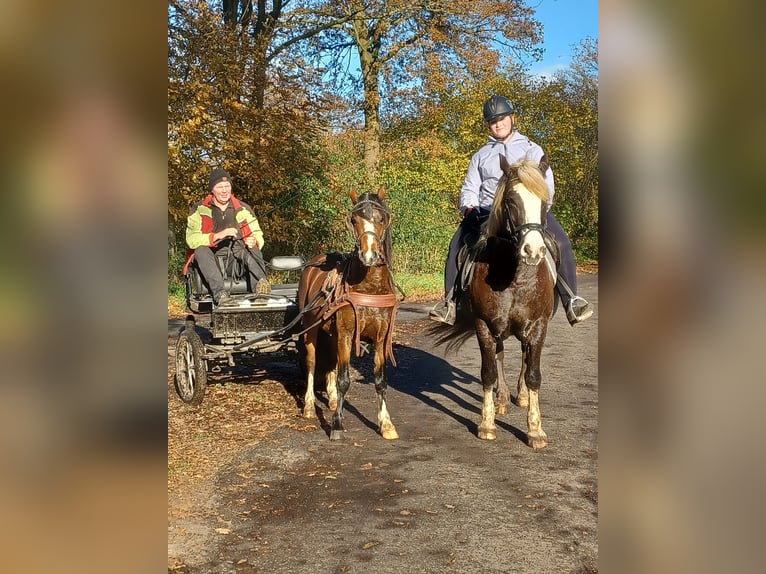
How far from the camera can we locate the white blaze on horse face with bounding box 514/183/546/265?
15.3 feet

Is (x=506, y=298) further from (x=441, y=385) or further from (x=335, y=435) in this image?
(x=441, y=385)

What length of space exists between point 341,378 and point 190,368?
208cm

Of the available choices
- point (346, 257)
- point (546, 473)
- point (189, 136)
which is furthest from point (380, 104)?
point (546, 473)

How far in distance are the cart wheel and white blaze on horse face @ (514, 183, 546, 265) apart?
380cm

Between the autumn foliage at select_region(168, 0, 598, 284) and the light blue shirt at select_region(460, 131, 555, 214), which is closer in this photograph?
the light blue shirt at select_region(460, 131, 555, 214)

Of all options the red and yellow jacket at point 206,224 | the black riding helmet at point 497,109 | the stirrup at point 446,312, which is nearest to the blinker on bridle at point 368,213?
the stirrup at point 446,312

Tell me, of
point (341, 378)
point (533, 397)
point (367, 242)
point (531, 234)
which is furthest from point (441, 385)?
point (531, 234)

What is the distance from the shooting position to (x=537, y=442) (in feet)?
19.1

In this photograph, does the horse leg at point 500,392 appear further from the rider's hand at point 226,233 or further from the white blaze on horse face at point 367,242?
the rider's hand at point 226,233

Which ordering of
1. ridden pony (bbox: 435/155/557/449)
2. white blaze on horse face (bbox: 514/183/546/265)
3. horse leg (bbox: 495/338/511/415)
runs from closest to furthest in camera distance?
white blaze on horse face (bbox: 514/183/546/265), ridden pony (bbox: 435/155/557/449), horse leg (bbox: 495/338/511/415)

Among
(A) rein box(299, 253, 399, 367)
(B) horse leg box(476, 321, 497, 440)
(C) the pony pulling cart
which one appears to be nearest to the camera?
(C) the pony pulling cart

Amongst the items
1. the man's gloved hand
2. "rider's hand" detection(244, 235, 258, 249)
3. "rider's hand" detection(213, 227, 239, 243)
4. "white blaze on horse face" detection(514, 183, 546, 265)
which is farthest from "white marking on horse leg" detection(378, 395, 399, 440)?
"rider's hand" detection(213, 227, 239, 243)

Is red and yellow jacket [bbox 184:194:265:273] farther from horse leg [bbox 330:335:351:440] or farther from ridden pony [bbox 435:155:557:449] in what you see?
ridden pony [bbox 435:155:557:449]
